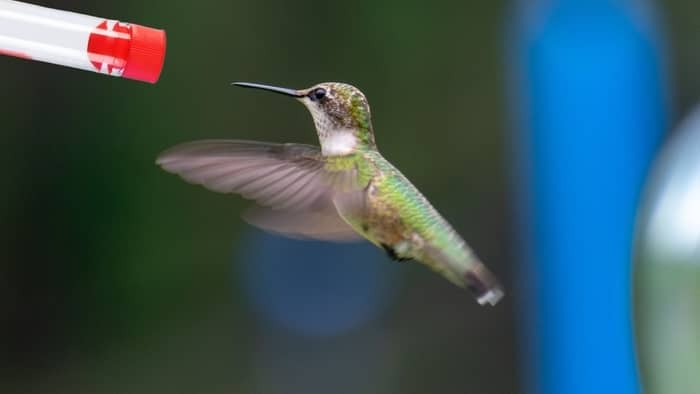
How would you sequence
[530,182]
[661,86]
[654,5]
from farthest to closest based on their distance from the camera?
[654,5] → [530,182] → [661,86]

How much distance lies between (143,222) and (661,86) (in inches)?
72.5

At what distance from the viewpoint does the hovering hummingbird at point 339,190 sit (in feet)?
3.28

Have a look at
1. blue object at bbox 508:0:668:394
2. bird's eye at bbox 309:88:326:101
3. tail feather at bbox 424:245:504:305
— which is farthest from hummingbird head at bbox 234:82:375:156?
blue object at bbox 508:0:668:394

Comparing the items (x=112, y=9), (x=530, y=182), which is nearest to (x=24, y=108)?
(x=112, y=9)

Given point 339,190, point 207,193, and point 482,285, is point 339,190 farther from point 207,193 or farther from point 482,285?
point 207,193

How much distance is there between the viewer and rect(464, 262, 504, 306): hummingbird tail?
1004 millimetres

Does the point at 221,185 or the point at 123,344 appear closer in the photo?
the point at 221,185

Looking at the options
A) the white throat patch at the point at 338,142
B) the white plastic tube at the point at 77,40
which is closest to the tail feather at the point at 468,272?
the white throat patch at the point at 338,142

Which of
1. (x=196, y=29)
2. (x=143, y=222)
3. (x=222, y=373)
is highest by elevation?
(x=196, y=29)

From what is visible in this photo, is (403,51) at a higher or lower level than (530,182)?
higher

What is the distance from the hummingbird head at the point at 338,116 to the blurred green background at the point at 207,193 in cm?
259

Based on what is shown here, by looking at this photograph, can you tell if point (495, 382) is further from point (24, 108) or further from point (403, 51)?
point (24, 108)

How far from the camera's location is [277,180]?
1.05 metres

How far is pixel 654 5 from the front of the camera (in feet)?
13.2
